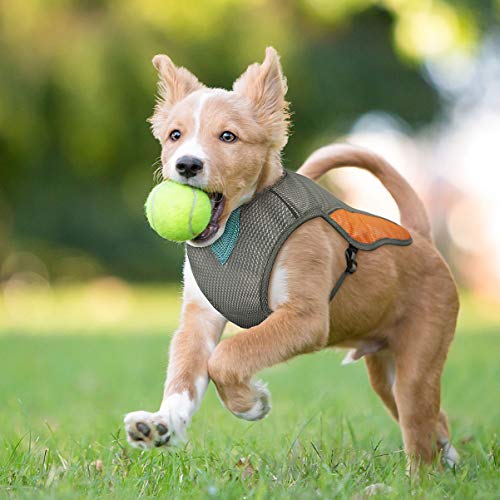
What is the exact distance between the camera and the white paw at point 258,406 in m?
3.13

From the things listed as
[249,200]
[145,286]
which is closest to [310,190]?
[249,200]

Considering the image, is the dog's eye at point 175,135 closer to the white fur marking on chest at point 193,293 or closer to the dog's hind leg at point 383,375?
the white fur marking on chest at point 193,293

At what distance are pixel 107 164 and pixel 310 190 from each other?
14424 millimetres

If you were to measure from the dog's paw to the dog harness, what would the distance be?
0.60m

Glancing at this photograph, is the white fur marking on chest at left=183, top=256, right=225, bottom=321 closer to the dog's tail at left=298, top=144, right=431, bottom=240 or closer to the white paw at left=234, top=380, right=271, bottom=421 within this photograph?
the white paw at left=234, top=380, right=271, bottom=421

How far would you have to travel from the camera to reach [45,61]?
1585cm

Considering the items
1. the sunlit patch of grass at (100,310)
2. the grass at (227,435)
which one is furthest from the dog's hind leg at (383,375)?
the sunlit patch of grass at (100,310)

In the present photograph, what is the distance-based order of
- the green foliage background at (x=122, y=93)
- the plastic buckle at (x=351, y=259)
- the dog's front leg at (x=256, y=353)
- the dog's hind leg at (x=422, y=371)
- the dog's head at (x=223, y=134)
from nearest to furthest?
the dog's front leg at (x=256, y=353)
the dog's head at (x=223, y=134)
the plastic buckle at (x=351, y=259)
the dog's hind leg at (x=422, y=371)
the green foliage background at (x=122, y=93)

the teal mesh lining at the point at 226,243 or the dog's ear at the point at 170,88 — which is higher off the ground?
the dog's ear at the point at 170,88

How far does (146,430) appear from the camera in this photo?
9.39 feet

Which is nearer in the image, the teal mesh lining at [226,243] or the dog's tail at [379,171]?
the teal mesh lining at [226,243]

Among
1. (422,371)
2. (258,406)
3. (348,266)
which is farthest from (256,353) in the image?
(422,371)

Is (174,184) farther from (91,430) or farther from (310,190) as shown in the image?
(91,430)

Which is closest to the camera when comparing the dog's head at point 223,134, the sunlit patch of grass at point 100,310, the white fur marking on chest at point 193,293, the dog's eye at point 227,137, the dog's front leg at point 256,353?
the dog's front leg at point 256,353
